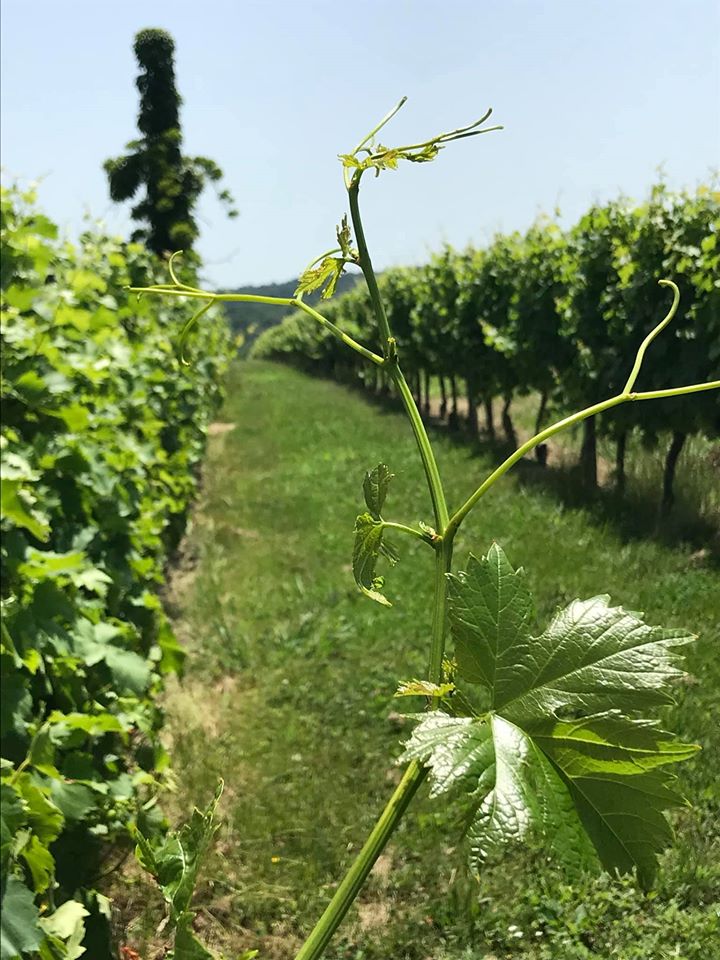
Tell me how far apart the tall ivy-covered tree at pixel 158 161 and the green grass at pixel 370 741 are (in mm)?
29552

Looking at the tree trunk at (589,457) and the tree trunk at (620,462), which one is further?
the tree trunk at (589,457)

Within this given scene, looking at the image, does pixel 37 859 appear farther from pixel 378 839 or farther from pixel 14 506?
pixel 378 839

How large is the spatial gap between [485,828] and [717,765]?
1827mm

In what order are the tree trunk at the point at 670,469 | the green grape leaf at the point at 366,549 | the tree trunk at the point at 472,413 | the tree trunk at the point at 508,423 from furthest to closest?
the tree trunk at the point at 472,413 < the tree trunk at the point at 508,423 < the tree trunk at the point at 670,469 < the green grape leaf at the point at 366,549

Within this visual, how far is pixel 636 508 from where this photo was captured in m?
4.42

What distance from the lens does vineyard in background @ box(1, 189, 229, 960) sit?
1.87 m

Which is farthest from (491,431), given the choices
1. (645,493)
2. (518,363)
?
(645,493)

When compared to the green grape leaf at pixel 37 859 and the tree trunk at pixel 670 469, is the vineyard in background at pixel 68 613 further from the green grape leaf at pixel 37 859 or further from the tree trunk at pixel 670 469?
the tree trunk at pixel 670 469

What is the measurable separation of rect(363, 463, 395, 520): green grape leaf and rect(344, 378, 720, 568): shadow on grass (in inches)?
81.7

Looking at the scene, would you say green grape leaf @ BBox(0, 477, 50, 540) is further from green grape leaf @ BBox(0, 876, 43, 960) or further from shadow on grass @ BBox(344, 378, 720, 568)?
shadow on grass @ BBox(344, 378, 720, 568)

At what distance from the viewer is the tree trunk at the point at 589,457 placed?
5509mm

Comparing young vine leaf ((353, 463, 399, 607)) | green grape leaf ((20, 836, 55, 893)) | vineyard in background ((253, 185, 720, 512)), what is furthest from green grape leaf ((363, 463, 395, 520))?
vineyard in background ((253, 185, 720, 512))

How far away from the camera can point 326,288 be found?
0.70 meters

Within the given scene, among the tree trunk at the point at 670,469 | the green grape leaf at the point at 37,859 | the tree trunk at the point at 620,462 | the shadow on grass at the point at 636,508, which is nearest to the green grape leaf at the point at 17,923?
the green grape leaf at the point at 37,859
